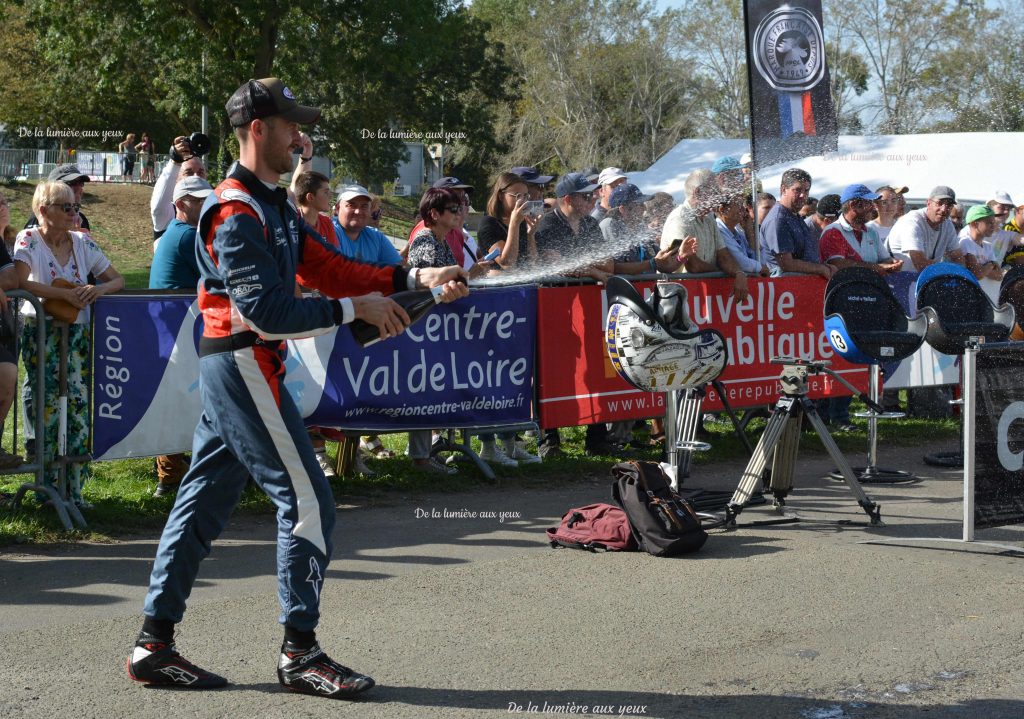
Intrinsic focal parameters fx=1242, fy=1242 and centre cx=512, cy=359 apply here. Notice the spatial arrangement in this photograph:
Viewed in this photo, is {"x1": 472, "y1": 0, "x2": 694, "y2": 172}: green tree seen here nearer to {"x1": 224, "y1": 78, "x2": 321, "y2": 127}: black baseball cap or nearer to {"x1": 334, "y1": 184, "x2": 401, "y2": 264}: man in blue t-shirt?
{"x1": 334, "y1": 184, "x2": 401, "y2": 264}: man in blue t-shirt

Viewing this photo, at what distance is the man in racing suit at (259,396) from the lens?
4.14m

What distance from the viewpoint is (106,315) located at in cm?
732

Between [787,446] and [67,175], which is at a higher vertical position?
[67,175]

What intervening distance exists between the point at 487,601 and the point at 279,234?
2187 mm

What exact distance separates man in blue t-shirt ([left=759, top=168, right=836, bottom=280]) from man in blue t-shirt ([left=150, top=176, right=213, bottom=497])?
17.0ft

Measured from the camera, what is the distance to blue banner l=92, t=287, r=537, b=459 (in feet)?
24.2

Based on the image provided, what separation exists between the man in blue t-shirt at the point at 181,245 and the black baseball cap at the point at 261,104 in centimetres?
352

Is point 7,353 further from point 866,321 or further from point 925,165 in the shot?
point 925,165

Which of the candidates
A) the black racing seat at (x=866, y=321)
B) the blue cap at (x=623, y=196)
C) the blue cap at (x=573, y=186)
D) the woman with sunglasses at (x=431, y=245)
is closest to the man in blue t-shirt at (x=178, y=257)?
the woman with sunglasses at (x=431, y=245)

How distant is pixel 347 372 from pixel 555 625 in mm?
3340

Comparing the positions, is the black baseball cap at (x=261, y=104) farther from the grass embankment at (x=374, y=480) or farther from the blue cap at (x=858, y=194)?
the blue cap at (x=858, y=194)

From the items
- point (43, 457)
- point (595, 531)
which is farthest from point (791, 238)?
point (43, 457)

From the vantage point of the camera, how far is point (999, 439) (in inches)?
256

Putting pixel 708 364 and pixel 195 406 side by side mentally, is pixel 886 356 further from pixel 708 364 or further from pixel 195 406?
pixel 195 406
